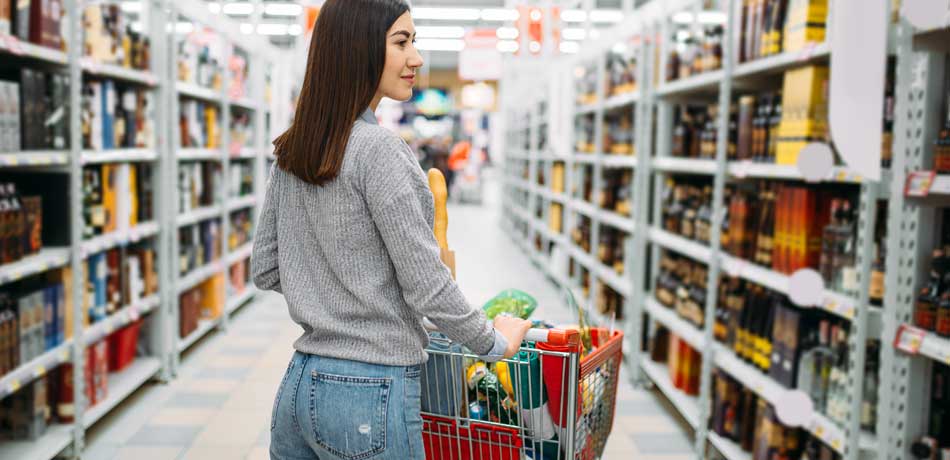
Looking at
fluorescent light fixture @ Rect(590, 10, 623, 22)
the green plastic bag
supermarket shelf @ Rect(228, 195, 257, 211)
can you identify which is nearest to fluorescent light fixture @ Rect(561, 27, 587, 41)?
fluorescent light fixture @ Rect(590, 10, 623, 22)

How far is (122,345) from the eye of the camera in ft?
14.0

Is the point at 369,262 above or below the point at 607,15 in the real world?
below

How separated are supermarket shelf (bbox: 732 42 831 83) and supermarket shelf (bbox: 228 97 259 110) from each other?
387 centimetres

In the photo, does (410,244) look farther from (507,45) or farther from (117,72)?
(507,45)

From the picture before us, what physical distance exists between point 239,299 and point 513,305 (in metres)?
5.03

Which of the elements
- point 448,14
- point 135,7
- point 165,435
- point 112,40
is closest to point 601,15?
point 448,14

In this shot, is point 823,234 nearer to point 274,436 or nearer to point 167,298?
point 274,436

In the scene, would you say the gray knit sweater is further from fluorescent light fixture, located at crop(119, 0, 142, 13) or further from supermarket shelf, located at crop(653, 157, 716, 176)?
fluorescent light fixture, located at crop(119, 0, 142, 13)

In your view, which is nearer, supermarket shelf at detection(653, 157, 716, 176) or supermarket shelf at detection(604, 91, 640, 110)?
supermarket shelf at detection(653, 157, 716, 176)

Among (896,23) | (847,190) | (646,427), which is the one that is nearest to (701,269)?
(646,427)

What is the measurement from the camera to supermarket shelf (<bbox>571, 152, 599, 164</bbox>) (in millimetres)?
5880

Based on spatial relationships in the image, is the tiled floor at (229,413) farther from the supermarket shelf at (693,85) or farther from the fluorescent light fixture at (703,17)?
the fluorescent light fixture at (703,17)

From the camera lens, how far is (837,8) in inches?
88.3

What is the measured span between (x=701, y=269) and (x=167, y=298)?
9.40ft
